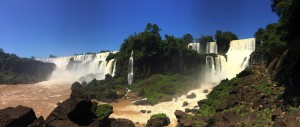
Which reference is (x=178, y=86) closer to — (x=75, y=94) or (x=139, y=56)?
(x=139, y=56)

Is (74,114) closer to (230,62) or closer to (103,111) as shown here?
(103,111)

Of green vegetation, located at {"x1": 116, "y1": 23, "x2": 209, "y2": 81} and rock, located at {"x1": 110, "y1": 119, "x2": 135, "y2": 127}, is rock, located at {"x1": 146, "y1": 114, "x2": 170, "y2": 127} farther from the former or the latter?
green vegetation, located at {"x1": 116, "y1": 23, "x2": 209, "y2": 81}

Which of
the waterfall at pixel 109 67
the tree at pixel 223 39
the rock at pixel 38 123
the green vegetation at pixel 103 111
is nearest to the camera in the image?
the rock at pixel 38 123

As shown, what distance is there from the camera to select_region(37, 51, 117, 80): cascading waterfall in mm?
70000

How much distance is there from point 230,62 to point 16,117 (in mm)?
45514

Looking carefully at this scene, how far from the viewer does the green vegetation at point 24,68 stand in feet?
270

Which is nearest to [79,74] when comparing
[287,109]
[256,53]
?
[256,53]

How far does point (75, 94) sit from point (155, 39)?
39.4 metres

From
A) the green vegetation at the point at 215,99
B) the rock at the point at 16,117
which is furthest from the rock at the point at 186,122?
the rock at the point at 16,117

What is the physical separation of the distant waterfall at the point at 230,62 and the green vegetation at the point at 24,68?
47.9m

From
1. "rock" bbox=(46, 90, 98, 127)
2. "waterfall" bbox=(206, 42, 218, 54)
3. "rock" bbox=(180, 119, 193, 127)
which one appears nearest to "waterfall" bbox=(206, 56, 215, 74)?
"waterfall" bbox=(206, 42, 218, 54)

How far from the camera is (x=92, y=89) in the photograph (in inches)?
2154

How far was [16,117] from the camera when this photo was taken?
23.6m

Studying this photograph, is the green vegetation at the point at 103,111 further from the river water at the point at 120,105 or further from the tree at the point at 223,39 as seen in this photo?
the tree at the point at 223,39
